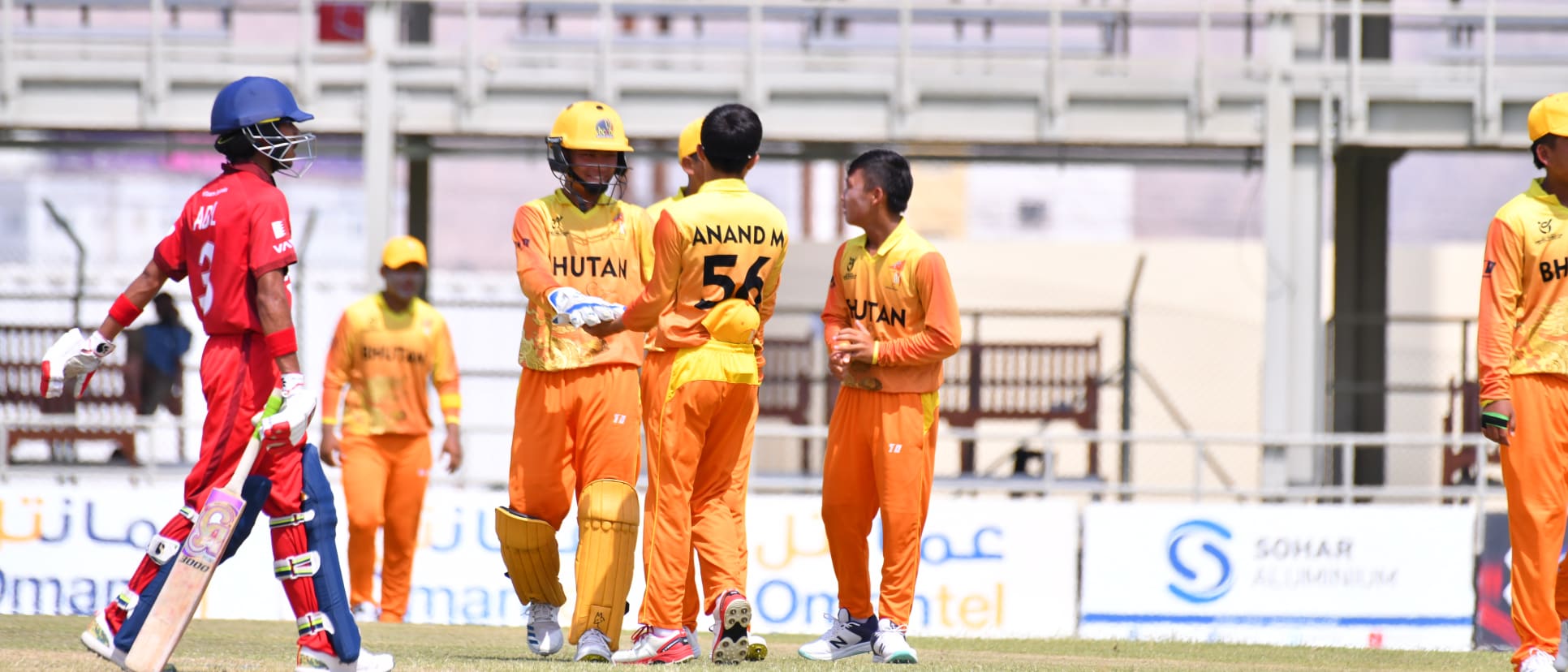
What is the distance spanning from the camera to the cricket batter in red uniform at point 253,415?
567cm

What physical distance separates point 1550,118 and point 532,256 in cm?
372

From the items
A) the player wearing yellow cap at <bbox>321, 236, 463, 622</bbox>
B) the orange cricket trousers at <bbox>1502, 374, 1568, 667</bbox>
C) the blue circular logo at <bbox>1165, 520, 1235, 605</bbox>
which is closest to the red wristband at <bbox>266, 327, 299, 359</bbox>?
the orange cricket trousers at <bbox>1502, 374, 1568, 667</bbox>

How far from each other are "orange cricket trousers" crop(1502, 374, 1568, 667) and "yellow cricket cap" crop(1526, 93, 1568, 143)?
2.85 feet

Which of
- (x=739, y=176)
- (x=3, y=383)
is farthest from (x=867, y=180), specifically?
(x=3, y=383)

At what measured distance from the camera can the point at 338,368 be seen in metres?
11.0

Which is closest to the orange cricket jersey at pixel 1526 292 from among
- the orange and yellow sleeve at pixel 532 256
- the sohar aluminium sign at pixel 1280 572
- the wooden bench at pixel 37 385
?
the orange and yellow sleeve at pixel 532 256

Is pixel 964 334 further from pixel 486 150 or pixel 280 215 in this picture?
pixel 280 215

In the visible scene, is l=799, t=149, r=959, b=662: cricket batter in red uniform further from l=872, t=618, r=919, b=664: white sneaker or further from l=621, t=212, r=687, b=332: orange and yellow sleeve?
l=621, t=212, r=687, b=332: orange and yellow sleeve

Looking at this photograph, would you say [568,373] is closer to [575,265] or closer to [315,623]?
[575,265]

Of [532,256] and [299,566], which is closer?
[299,566]

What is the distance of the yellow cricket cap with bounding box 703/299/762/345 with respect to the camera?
654 cm

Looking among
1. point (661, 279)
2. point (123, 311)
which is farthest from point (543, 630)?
point (123, 311)

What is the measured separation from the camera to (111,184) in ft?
174

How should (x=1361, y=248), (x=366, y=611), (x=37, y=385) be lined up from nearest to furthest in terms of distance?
1. (x=366, y=611)
2. (x=37, y=385)
3. (x=1361, y=248)
